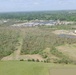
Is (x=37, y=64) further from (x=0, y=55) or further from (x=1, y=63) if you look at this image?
(x=0, y=55)

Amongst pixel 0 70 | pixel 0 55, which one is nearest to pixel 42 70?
pixel 0 70

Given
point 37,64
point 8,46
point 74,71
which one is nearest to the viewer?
point 74,71

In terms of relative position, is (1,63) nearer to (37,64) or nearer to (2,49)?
(37,64)

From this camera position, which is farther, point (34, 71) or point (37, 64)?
point (37, 64)

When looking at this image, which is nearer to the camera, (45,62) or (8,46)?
(45,62)

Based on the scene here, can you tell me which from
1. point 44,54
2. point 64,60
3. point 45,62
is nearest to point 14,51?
point 44,54

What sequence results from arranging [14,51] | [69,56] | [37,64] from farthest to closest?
[14,51] < [69,56] < [37,64]
